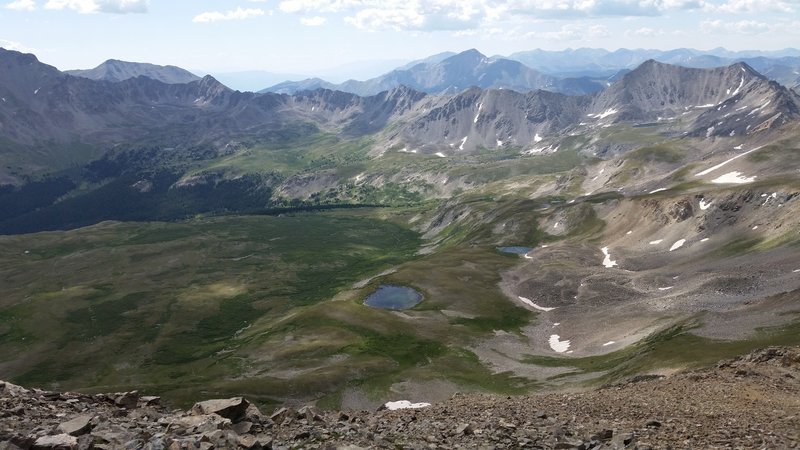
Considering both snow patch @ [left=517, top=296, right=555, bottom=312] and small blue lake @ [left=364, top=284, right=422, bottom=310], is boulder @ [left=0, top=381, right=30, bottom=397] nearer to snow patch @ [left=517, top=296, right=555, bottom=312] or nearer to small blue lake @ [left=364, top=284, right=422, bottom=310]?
small blue lake @ [left=364, top=284, right=422, bottom=310]

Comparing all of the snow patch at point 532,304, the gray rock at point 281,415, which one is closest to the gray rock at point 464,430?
the gray rock at point 281,415

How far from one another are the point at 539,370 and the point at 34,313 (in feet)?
577

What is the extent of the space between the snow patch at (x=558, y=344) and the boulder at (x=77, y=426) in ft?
324

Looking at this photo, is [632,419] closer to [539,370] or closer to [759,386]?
[759,386]

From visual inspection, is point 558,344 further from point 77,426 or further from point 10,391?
point 77,426

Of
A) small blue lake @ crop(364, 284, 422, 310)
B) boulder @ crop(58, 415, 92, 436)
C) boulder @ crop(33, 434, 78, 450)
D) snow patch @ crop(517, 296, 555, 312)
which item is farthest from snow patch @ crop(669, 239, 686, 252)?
boulder @ crop(33, 434, 78, 450)

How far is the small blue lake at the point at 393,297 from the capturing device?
503 feet

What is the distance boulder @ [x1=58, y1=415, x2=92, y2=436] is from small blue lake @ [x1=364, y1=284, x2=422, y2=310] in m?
121

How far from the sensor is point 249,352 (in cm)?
12356

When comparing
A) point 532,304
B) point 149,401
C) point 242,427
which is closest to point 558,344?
point 532,304

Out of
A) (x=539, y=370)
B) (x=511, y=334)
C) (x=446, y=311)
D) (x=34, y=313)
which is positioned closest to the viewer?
(x=539, y=370)

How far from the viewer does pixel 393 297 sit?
159875mm

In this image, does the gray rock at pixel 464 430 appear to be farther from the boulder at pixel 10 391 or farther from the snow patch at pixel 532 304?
the snow patch at pixel 532 304

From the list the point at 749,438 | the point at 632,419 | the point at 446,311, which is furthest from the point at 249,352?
the point at 749,438
